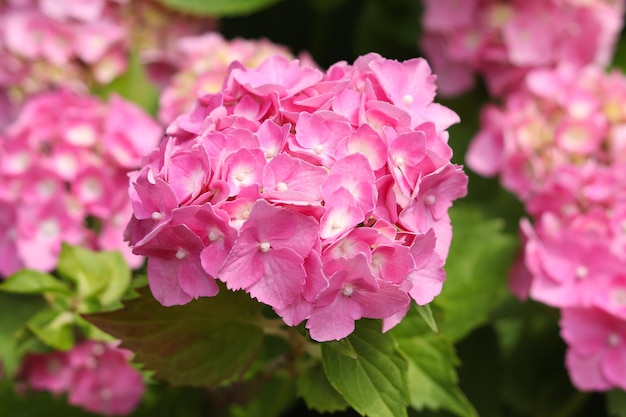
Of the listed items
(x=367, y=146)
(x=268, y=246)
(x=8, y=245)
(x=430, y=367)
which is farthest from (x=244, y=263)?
(x=8, y=245)

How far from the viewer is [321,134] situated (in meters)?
0.59

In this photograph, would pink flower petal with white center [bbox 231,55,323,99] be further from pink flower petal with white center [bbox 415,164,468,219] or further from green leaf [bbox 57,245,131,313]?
green leaf [bbox 57,245,131,313]

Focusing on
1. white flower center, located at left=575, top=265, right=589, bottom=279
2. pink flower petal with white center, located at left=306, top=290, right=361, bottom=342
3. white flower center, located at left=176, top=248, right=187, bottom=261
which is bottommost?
white flower center, located at left=575, top=265, right=589, bottom=279

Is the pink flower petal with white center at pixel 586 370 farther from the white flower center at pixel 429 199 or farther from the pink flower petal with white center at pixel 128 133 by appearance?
the pink flower petal with white center at pixel 128 133

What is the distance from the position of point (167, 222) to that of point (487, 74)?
909 millimetres

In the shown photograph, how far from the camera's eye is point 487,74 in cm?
132

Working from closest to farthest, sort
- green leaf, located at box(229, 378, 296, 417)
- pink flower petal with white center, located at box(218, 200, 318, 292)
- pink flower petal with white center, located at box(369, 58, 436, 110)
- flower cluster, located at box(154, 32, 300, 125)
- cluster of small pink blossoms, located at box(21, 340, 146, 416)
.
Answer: pink flower petal with white center, located at box(218, 200, 318, 292), pink flower petal with white center, located at box(369, 58, 436, 110), green leaf, located at box(229, 378, 296, 417), cluster of small pink blossoms, located at box(21, 340, 146, 416), flower cluster, located at box(154, 32, 300, 125)

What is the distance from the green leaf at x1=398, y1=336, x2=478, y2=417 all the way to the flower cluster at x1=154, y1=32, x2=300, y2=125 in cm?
50

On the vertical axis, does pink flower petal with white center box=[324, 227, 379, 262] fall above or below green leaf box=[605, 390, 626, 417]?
above

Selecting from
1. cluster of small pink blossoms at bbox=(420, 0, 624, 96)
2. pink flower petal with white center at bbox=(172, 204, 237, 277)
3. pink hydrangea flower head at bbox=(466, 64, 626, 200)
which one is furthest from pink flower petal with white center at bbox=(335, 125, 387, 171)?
cluster of small pink blossoms at bbox=(420, 0, 624, 96)

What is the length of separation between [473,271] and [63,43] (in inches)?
29.0

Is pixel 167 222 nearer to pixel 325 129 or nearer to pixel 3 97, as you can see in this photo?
pixel 325 129

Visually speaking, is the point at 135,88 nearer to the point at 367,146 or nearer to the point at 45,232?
the point at 45,232

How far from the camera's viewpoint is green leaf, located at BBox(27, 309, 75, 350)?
86 cm
